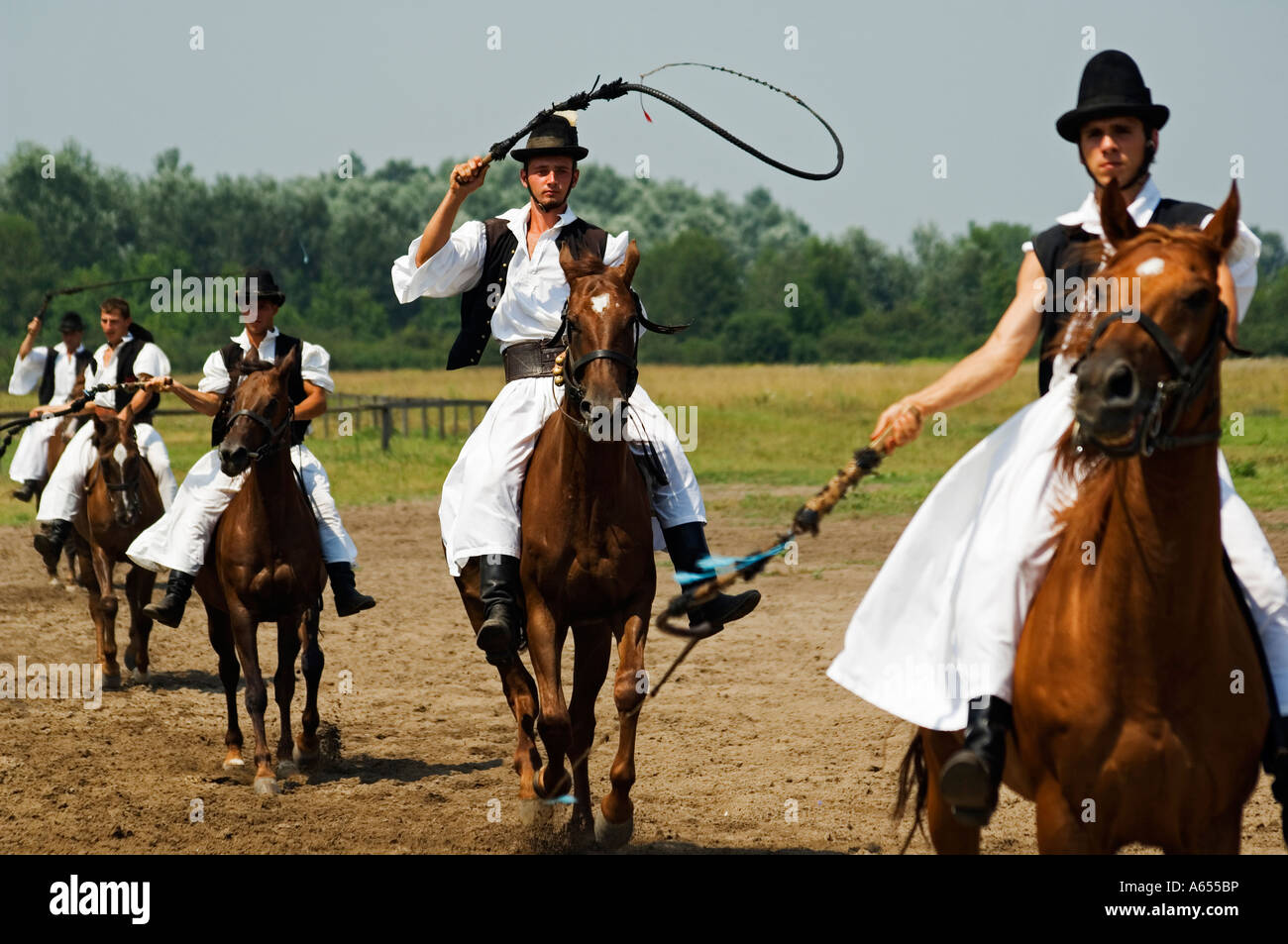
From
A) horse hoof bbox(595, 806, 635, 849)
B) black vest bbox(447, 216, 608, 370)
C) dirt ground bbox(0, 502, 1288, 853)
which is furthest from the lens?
black vest bbox(447, 216, 608, 370)

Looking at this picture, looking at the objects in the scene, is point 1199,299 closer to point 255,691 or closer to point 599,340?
point 599,340

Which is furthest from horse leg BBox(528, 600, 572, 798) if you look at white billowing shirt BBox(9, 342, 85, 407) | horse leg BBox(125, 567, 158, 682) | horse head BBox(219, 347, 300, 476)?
white billowing shirt BBox(9, 342, 85, 407)

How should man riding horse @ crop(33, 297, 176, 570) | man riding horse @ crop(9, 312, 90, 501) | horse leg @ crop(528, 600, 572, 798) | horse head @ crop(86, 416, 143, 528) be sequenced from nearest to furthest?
horse leg @ crop(528, 600, 572, 798)
horse head @ crop(86, 416, 143, 528)
man riding horse @ crop(33, 297, 176, 570)
man riding horse @ crop(9, 312, 90, 501)

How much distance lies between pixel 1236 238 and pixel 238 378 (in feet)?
20.1

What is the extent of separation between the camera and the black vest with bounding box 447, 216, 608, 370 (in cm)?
723

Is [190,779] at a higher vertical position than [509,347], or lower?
lower

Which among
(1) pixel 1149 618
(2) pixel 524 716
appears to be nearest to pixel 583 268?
(2) pixel 524 716

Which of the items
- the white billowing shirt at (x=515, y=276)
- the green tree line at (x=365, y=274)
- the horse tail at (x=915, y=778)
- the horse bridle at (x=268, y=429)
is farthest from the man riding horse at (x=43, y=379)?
the green tree line at (x=365, y=274)

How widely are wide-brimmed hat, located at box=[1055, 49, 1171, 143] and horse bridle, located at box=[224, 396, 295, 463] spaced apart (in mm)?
5115

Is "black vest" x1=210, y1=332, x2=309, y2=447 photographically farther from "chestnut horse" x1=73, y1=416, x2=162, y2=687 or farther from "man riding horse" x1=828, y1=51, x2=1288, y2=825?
"man riding horse" x1=828, y1=51, x2=1288, y2=825
